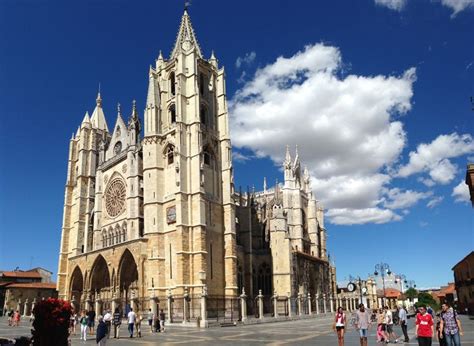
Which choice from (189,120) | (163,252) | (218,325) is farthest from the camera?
(189,120)

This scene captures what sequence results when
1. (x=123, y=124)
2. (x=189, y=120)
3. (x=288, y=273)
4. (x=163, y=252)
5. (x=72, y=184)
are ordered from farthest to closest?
1. (x=72, y=184)
2. (x=123, y=124)
3. (x=288, y=273)
4. (x=189, y=120)
5. (x=163, y=252)

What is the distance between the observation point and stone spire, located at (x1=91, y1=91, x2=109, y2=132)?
55.1 metres

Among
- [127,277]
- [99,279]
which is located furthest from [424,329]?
[99,279]

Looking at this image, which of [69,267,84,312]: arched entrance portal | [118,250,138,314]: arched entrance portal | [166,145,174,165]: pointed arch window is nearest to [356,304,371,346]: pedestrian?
[118,250,138,314]: arched entrance portal

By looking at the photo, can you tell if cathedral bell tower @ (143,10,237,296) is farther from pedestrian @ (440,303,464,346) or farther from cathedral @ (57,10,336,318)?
pedestrian @ (440,303,464,346)

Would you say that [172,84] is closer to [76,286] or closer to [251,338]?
[76,286]

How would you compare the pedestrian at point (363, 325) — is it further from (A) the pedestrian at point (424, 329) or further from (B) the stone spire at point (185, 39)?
(B) the stone spire at point (185, 39)

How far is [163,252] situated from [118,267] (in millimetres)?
4987

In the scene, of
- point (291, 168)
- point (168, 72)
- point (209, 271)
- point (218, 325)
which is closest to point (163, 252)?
point (209, 271)

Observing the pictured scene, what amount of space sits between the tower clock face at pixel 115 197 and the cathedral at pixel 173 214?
11 cm

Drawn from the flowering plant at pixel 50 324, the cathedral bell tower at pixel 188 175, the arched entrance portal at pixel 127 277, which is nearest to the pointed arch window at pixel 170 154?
the cathedral bell tower at pixel 188 175

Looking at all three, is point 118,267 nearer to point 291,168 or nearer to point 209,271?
point 209,271

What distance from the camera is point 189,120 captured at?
138ft

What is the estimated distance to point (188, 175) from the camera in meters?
39.9
